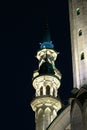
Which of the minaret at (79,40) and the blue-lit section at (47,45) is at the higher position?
the blue-lit section at (47,45)

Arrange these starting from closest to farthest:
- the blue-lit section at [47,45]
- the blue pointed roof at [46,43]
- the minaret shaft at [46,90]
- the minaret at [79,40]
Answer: the minaret at [79,40] → the minaret shaft at [46,90] → the blue-lit section at [47,45] → the blue pointed roof at [46,43]

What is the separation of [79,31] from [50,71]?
23436mm

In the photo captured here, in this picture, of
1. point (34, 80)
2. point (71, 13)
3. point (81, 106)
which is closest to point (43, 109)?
point (34, 80)

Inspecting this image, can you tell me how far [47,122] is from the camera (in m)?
47.9

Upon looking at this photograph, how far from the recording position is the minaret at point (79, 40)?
27.4 meters

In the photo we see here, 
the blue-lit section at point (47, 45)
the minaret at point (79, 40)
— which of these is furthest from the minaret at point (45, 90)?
the minaret at point (79, 40)

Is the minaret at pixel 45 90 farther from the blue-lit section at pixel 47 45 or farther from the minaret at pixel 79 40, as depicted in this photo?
the minaret at pixel 79 40

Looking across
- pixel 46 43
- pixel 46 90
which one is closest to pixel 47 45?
pixel 46 43

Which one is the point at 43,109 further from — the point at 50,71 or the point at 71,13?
the point at 71,13

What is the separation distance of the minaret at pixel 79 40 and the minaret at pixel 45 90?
19393mm

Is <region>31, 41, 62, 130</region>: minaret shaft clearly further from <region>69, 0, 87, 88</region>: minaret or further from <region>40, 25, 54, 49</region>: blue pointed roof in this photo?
<region>69, 0, 87, 88</region>: minaret

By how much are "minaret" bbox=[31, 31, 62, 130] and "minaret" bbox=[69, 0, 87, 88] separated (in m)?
19.4

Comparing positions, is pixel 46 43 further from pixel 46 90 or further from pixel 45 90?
pixel 45 90

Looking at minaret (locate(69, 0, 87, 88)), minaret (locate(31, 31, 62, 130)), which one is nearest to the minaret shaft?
minaret (locate(31, 31, 62, 130))
